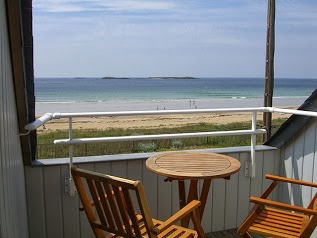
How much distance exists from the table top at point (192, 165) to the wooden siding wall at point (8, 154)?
934mm

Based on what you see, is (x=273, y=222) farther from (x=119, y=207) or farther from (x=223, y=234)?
(x=119, y=207)

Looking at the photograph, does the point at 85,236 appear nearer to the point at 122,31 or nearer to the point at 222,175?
the point at 222,175

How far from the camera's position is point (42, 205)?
3.08 metres

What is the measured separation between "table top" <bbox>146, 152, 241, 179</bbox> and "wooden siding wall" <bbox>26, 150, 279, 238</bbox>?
1.21ft

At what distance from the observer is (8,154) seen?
7.19 feet

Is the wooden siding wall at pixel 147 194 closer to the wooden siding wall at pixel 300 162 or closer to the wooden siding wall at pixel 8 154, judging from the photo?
the wooden siding wall at pixel 300 162

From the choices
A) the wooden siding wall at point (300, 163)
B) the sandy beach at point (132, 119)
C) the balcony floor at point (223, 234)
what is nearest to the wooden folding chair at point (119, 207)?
the balcony floor at point (223, 234)

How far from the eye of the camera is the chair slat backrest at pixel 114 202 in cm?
193

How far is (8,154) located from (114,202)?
2.25ft

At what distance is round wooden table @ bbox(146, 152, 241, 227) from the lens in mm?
2574

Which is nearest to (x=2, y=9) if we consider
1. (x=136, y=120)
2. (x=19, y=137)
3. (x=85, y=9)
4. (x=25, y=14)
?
(x=25, y=14)

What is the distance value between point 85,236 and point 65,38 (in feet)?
149

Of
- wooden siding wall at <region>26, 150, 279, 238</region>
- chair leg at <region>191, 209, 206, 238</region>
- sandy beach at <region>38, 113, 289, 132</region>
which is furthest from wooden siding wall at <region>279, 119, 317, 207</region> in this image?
sandy beach at <region>38, 113, 289, 132</region>

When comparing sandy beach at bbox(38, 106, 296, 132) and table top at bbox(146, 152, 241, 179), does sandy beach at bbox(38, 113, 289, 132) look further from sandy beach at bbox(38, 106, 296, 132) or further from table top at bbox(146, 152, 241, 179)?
table top at bbox(146, 152, 241, 179)
